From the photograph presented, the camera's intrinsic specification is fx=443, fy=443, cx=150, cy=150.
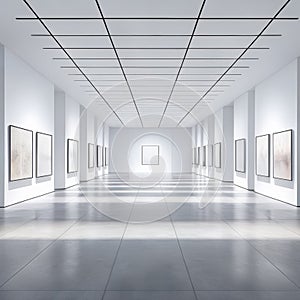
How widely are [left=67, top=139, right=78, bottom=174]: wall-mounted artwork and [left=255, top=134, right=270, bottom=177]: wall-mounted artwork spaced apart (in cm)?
1234

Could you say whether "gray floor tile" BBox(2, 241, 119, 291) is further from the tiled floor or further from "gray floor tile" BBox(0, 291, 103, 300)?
"gray floor tile" BBox(0, 291, 103, 300)

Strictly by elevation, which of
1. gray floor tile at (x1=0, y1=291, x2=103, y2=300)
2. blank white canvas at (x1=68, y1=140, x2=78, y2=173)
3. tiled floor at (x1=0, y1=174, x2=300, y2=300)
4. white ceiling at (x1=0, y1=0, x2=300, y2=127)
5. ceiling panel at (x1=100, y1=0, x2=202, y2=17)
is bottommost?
tiled floor at (x1=0, y1=174, x2=300, y2=300)

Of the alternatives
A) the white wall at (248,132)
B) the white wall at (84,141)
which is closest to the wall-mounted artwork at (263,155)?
the white wall at (248,132)

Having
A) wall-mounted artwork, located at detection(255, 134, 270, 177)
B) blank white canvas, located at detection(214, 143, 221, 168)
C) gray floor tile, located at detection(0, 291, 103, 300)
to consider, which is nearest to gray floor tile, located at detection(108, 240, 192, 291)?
gray floor tile, located at detection(0, 291, 103, 300)

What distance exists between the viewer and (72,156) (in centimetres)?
3127

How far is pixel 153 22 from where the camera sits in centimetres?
1443

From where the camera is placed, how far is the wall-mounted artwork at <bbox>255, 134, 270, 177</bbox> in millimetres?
24125

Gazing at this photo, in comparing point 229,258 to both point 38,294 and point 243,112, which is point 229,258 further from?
point 243,112

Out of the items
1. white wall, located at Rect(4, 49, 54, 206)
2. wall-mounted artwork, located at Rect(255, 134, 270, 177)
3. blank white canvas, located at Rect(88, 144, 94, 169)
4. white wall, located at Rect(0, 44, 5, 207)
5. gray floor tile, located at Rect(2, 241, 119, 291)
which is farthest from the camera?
blank white canvas, located at Rect(88, 144, 94, 169)

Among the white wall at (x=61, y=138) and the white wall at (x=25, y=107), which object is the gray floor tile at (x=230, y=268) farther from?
the white wall at (x=61, y=138)

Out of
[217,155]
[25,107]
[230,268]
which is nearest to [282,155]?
[25,107]

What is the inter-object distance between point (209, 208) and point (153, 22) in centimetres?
788

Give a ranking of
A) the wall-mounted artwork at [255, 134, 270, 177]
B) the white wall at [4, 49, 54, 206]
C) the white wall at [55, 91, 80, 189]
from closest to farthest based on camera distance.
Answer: the white wall at [4, 49, 54, 206]
the wall-mounted artwork at [255, 134, 270, 177]
the white wall at [55, 91, 80, 189]

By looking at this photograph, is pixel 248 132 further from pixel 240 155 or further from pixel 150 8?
pixel 150 8
